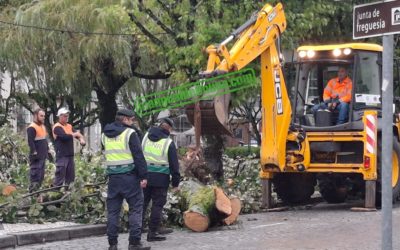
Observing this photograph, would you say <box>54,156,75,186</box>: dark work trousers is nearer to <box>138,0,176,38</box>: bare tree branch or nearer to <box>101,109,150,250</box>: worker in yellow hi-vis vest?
<box>101,109,150,250</box>: worker in yellow hi-vis vest

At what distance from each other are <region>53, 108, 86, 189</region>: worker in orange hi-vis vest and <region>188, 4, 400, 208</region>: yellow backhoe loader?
2.26 metres

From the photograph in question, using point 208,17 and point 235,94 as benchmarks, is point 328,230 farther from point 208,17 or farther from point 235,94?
point 208,17

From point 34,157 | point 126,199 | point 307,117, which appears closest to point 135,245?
point 126,199

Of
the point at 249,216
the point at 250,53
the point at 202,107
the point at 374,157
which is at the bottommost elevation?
the point at 249,216

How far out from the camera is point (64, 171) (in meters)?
13.5

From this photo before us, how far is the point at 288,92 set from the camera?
15.0 metres

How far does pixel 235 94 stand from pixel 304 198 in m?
2.58

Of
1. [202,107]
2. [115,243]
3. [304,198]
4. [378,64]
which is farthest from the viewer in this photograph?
[304,198]

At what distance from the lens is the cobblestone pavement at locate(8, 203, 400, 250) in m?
10.3

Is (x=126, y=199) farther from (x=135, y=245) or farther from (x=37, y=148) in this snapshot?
(x=37, y=148)

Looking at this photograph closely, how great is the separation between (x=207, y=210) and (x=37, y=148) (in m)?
3.85

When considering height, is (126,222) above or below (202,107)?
below

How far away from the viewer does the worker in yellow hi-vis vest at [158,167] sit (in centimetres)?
1076

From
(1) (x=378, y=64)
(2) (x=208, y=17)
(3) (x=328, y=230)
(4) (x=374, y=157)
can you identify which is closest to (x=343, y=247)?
(3) (x=328, y=230)
